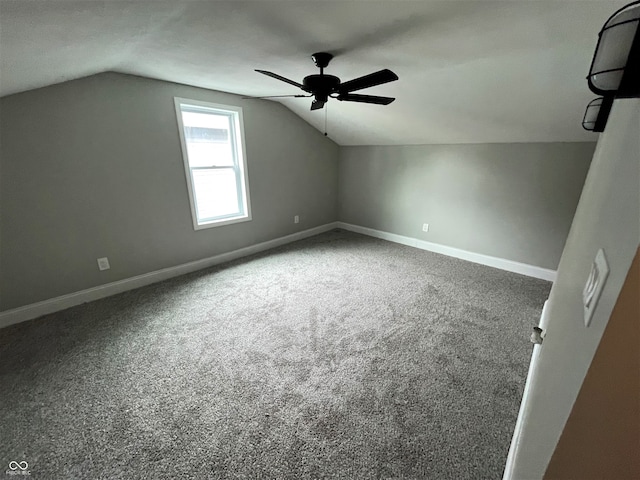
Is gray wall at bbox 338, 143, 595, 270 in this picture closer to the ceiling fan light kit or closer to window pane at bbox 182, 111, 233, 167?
window pane at bbox 182, 111, 233, 167

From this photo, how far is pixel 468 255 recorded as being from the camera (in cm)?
374

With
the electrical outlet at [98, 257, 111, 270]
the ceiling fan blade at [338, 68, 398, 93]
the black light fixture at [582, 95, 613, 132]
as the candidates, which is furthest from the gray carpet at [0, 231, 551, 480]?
the ceiling fan blade at [338, 68, 398, 93]

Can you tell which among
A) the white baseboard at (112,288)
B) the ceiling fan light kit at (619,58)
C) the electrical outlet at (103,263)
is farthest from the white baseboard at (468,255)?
the electrical outlet at (103,263)

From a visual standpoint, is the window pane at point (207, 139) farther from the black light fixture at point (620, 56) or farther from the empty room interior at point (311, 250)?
the black light fixture at point (620, 56)

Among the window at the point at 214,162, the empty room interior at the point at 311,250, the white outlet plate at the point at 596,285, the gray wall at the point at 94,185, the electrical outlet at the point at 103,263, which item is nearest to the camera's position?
the white outlet plate at the point at 596,285

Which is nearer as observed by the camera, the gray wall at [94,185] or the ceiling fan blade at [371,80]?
the ceiling fan blade at [371,80]

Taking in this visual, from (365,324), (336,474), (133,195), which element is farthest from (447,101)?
(133,195)

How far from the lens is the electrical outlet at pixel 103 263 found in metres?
2.70

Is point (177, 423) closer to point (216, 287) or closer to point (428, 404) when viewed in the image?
point (428, 404)

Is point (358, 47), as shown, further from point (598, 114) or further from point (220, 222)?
point (220, 222)

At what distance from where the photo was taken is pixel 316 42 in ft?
5.78

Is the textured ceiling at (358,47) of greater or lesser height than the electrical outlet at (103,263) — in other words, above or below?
above

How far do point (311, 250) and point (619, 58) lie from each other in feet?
12.3

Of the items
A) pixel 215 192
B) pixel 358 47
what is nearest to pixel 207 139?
pixel 215 192
